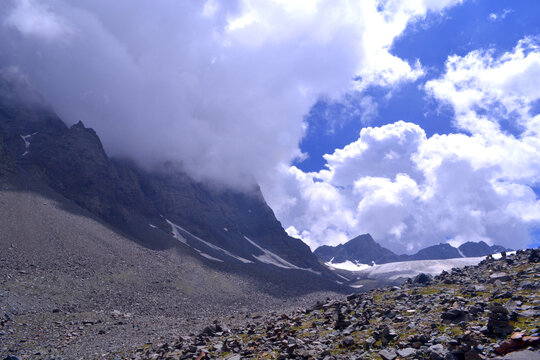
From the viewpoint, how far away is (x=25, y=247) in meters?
99.1

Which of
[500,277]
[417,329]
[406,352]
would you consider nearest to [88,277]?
[500,277]

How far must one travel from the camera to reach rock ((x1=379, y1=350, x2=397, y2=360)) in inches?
695

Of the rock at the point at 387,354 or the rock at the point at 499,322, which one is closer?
the rock at the point at 499,322

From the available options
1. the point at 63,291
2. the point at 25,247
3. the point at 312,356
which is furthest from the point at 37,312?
the point at 312,356

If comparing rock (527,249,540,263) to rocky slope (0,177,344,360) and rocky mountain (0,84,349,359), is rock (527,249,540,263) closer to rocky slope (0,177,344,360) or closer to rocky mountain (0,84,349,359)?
rocky slope (0,177,344,360)

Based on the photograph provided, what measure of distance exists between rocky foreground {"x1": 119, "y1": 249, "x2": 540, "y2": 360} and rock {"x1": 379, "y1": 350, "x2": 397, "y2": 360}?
0.04m

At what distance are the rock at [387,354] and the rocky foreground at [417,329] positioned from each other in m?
0.04

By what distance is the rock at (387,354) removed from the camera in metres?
17.6

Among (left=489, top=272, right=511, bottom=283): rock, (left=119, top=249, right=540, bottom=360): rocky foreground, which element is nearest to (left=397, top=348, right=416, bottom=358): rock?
→ (left=119, top=249, right=540, bottom=360): rocky foreground

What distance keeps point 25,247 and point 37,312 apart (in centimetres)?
4007

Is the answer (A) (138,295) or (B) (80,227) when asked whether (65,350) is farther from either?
(B) (80,227)

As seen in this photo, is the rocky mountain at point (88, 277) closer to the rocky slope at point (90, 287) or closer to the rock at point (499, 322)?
the rocky slope at point (90, 287)

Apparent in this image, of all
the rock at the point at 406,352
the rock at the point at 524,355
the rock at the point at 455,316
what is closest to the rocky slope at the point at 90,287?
the rock at the point at 406,352

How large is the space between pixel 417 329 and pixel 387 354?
4.22 metres
